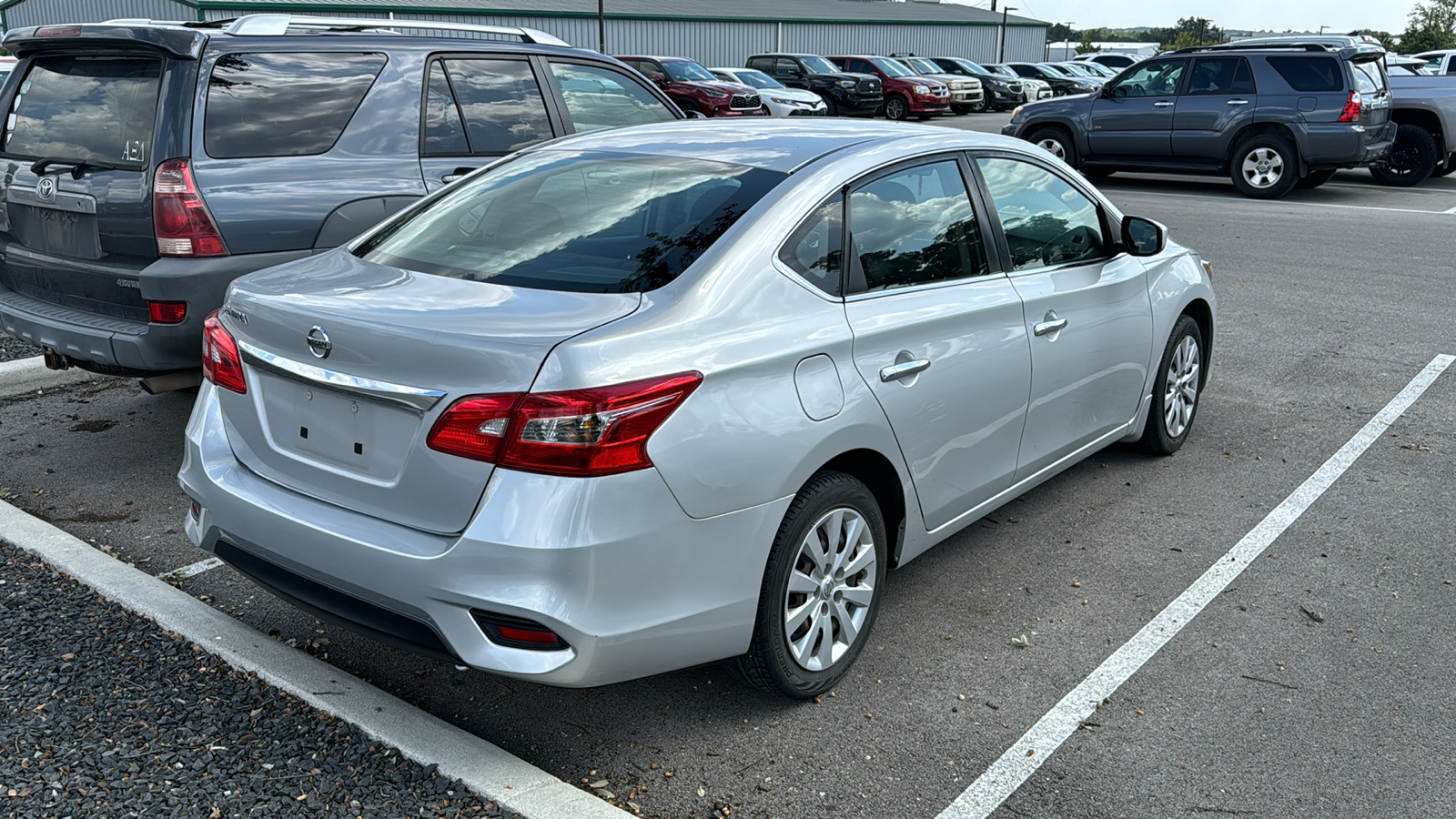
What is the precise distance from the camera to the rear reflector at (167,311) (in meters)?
4.74

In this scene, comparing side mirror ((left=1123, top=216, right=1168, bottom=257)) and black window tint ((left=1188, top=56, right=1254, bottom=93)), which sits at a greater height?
black window tint ((left=1188, top=56, right=1254, bottom=93))

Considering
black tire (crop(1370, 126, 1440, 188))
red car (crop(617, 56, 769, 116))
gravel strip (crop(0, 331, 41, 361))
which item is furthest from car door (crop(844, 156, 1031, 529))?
red car (crop(617, 56, 769, 116))

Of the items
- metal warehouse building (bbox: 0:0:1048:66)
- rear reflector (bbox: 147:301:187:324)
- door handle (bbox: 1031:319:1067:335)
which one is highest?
metal warehouse building (bbox: 0:0:1048:66)

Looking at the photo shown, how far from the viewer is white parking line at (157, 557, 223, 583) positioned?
425 cm

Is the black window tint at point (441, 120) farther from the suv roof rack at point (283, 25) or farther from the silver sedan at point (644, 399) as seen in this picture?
the silver sedan at point (644, 399)

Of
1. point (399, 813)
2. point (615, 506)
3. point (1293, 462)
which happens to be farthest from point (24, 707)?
point (1293, 462)

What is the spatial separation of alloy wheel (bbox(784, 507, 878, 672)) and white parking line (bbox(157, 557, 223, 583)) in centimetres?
231

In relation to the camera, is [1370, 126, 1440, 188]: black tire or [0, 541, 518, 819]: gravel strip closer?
[0, 541, 518, 819]: gravel strip

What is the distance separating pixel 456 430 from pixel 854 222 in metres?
1.46

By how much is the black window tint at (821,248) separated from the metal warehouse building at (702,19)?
22.0 m

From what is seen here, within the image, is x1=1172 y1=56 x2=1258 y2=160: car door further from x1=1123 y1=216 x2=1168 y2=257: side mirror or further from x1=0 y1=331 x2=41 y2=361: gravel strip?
x1=0 y1=331 x2=41 y2=361: gravel strip

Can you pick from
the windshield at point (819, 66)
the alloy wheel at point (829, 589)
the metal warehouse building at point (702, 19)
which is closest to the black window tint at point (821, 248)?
the alloy wheel at point (829, 589)

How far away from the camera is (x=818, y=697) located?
353 centimetres

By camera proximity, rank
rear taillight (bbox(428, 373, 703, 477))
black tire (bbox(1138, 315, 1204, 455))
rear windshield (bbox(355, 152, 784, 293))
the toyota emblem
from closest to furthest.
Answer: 1. rear taillight (bbox(428, 373, 703, 477))
2. the toyota emblem
3. rear windshield (bbox(355, 152, 784, 293))
4. black tire (bbox(1138, 315, 1204, 455))
